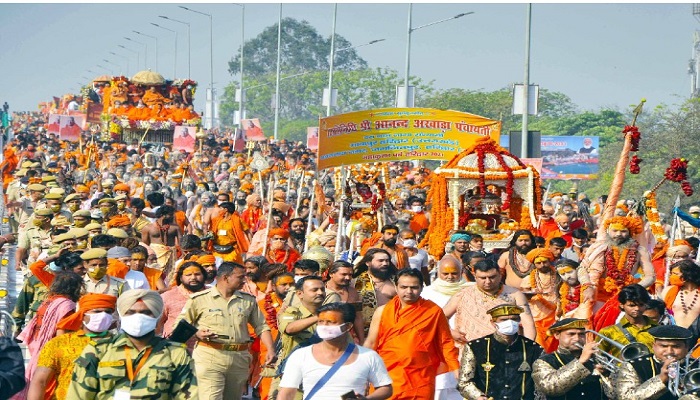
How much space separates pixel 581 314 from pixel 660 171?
29981 mm

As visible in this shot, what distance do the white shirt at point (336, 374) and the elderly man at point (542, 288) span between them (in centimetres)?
481

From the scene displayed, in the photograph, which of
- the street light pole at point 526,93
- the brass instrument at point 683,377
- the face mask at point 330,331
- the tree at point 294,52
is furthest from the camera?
the tree at point 294,52

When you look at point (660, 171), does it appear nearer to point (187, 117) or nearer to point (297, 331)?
point (187, 117)

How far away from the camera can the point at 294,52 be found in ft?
525

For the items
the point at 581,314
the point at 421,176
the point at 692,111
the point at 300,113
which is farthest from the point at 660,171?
the point at 300,113

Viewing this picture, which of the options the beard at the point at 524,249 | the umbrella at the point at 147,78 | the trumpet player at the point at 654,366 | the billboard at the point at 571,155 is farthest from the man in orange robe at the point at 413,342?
the umbrella at the point at 147,78

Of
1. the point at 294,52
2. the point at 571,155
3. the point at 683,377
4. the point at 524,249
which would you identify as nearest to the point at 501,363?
the point at 683,377

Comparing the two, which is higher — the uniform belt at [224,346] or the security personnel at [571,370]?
the security personnel at [571,370]

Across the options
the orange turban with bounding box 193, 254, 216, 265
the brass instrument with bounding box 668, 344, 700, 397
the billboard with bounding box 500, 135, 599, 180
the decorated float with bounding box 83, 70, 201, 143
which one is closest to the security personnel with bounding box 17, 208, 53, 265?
the orange turban with bounding box 193, 254, 216, 265

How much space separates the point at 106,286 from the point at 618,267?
4.50m

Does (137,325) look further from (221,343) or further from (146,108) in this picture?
(146,108)

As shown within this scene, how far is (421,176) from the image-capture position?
32.1 m

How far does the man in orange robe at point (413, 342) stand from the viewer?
35.2ft

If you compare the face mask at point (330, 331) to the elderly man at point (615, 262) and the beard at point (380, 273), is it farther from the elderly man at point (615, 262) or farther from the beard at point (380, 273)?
the elderly man at point (615, 262)
